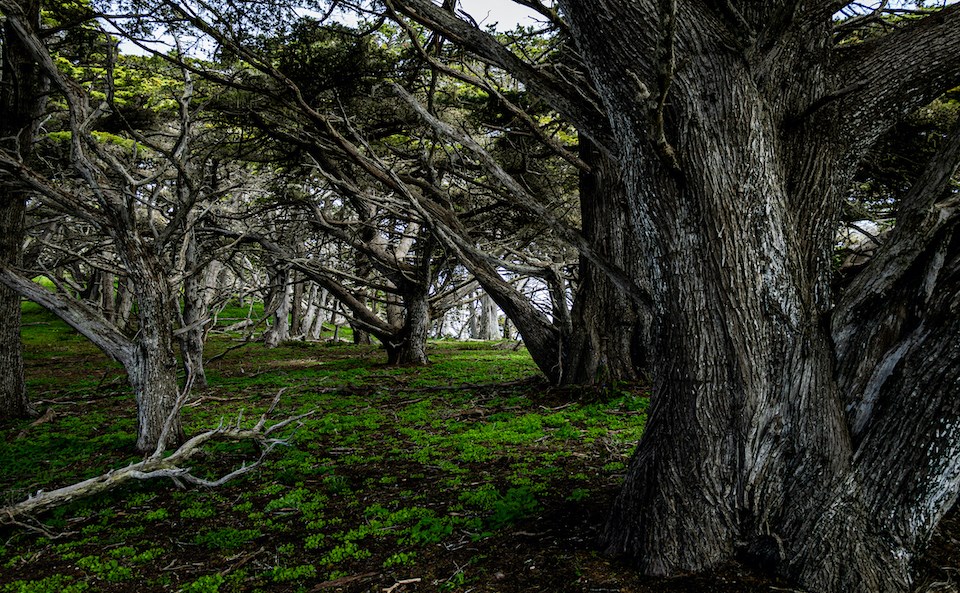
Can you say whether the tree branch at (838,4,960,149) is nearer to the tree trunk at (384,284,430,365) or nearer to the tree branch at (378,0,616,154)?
the tree branch at (378,0,616,154)

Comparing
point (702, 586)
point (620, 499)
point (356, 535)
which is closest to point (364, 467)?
point (356, 535)

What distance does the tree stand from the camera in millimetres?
2506

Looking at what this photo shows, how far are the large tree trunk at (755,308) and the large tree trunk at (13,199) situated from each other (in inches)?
381

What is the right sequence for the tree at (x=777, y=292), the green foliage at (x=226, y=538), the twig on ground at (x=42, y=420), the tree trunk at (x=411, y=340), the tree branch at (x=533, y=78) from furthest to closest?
the tree trunk at (x=411, y=340)
the twig on ground at (x=42, y=420)
the green foliage at (x=226, y=538)
the tree branch at (x=533, y=78)
the tree at (x=777, y=292)

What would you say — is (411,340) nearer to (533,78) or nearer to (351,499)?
(351,499)

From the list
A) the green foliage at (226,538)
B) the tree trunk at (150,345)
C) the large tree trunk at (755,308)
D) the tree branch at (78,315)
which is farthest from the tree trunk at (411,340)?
the large tree trunk at (755,308)

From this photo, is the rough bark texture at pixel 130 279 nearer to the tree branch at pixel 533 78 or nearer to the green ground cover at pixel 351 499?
the green ground cover at pixel 351 499

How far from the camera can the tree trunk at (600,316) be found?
830 cm

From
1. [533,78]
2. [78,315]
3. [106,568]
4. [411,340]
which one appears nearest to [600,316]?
[533,78]

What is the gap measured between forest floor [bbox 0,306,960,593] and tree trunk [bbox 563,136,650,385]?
40 centimetres

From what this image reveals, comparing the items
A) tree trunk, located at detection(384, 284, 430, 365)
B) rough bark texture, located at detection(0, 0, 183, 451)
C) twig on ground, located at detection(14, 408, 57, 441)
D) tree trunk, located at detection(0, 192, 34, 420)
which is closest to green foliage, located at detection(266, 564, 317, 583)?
rough bark texture, located at detection(0, 0, 183, 451)

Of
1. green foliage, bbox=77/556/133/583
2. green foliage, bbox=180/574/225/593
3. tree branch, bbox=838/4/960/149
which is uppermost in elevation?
tree branch, bbox=838/4/960/149

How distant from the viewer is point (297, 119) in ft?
27.9

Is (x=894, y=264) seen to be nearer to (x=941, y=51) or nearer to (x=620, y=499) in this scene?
(x=941, y=51)
